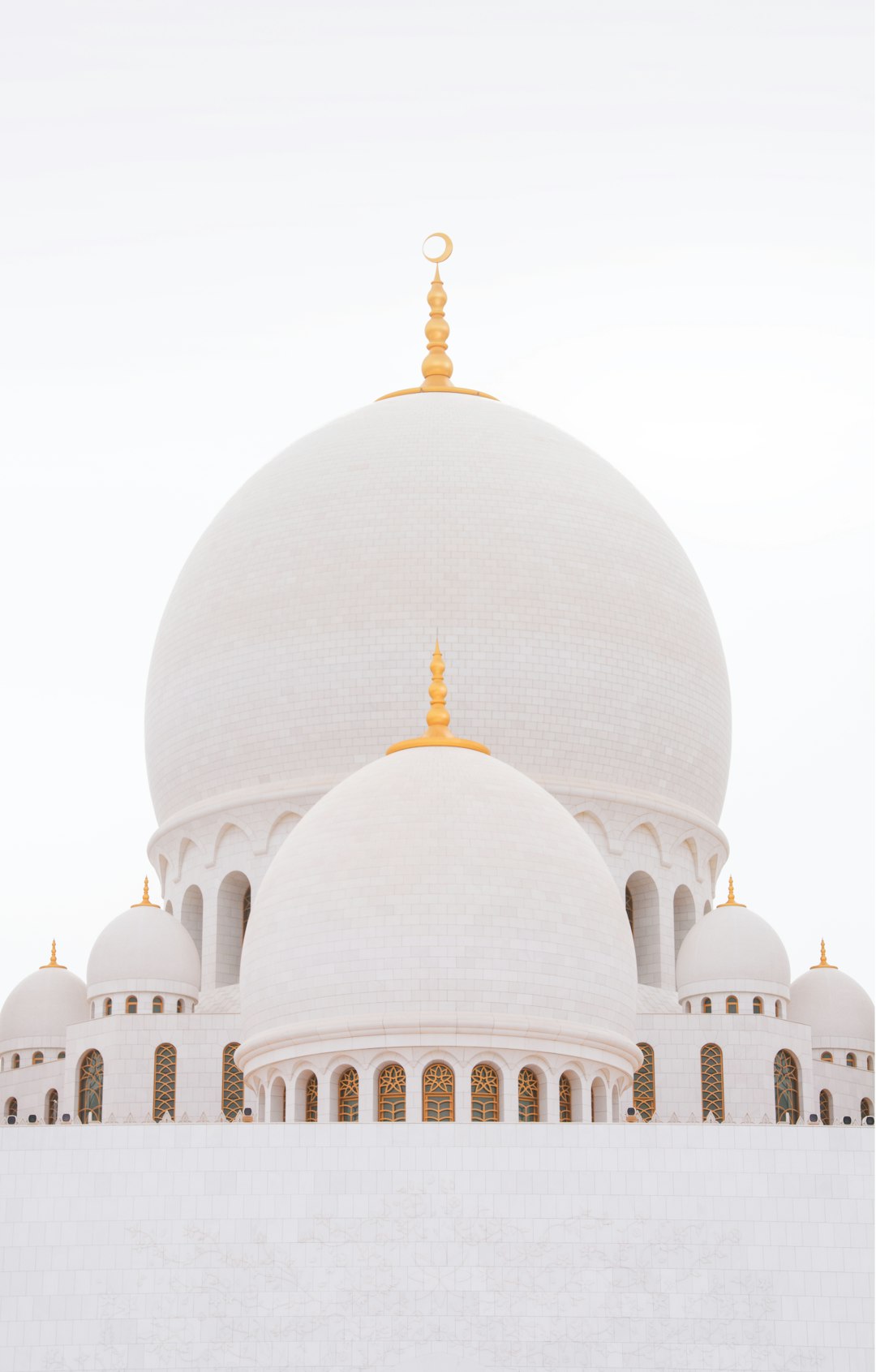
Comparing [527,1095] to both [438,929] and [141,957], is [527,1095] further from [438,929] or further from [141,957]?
[141,957]

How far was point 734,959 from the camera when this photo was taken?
32.9 metres

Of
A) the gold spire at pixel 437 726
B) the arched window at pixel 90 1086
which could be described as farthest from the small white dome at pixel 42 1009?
the gold spire at pixel 437 726

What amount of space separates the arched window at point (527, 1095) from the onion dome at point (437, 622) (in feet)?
25.3

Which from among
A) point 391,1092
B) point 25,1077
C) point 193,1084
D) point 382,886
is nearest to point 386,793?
point 382,886

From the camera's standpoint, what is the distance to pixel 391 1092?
2709 cm

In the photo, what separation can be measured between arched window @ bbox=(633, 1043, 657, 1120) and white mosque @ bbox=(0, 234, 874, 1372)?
0.19 ft

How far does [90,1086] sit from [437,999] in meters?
8.05

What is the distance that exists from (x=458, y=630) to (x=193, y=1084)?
810 centimetres

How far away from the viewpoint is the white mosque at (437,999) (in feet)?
82.3

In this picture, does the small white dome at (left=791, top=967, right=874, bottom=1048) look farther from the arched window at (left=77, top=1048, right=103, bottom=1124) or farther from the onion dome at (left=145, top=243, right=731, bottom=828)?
the arched window at (left=77, top=1048, right=103, bottom=1124)

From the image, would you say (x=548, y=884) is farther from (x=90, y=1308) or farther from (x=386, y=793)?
(x=90, y=1308)

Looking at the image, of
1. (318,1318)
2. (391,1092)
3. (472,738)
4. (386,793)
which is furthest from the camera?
(472,738)

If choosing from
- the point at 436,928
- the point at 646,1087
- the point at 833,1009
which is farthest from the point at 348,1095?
the point at 833,1009

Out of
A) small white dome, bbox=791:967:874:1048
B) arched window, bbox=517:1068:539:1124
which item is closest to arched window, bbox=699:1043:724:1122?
small white dome, bbox=791:967:874:1048
